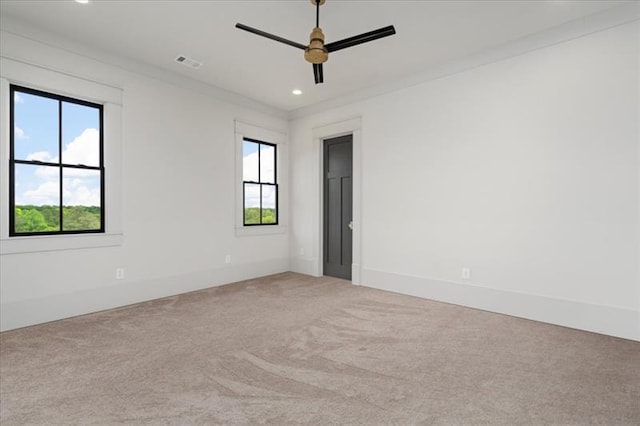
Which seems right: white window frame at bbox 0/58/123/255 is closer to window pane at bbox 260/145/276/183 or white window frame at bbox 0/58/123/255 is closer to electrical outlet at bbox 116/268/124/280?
electrical outlet at bbox 116/268/124/280

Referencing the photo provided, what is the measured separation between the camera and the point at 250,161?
5.79m

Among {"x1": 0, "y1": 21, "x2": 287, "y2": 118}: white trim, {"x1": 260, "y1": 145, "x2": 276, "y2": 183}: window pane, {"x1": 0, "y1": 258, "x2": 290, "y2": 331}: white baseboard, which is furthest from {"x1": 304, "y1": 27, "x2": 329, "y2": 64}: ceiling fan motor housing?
{"x1": 0, "y1": 258, "x2": 290, "y2": 331}: white baseboard

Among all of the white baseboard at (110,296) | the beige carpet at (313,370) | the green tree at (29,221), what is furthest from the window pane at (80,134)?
the beige carpet at (313,370)

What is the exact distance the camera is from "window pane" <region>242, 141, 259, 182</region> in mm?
5684

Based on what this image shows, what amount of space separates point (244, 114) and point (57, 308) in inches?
144

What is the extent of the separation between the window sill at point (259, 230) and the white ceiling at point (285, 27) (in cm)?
239

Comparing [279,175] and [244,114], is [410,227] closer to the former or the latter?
[279,175]

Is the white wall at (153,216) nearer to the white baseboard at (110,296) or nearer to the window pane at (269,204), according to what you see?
the white baseboard at (110,296)

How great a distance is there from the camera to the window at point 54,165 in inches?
136

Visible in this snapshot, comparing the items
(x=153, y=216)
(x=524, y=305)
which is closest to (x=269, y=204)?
(x=153, y=216)

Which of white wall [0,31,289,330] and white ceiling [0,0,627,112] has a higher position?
white ceiling [0,0,627,112]

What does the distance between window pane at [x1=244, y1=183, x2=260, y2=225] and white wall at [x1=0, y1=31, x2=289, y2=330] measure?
1.05 ft

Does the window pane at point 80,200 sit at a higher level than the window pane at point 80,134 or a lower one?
lower

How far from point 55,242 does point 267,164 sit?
3.34 metres
